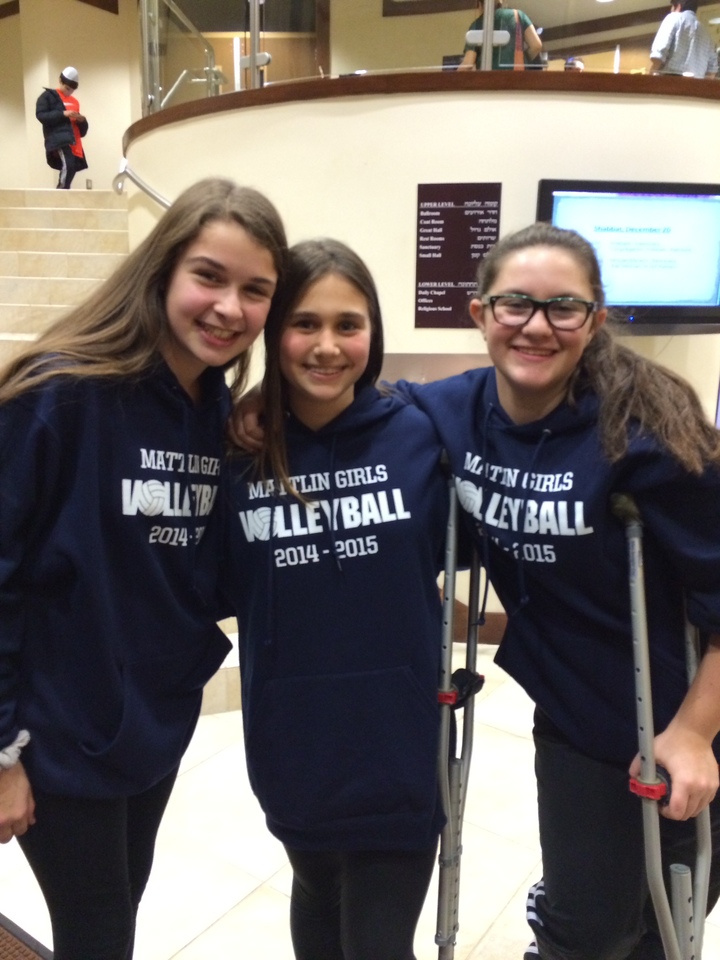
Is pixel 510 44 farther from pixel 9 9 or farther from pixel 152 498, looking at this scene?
pixel 9 9

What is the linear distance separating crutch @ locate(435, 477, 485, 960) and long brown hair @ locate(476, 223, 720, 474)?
30 centimetres

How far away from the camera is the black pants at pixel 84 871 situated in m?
1.17

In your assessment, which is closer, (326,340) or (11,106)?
(326,340)

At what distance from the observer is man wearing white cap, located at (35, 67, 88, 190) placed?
7.71 meters

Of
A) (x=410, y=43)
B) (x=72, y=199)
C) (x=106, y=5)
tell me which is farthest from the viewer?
(x=106, y=5)

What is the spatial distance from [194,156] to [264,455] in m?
3.08

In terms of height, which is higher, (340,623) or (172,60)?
(172,60)

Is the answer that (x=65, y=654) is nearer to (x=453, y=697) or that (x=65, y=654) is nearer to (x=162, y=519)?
(x=162, y=519)

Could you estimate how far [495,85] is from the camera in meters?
3.24

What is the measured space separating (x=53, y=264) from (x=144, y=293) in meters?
5.34

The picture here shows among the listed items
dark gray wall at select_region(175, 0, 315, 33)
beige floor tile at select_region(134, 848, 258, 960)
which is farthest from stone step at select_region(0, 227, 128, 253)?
beige floor tile at select_region(134, 848, 258, 960)

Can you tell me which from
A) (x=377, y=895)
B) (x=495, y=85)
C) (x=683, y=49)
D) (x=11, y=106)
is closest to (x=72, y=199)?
(x=11, y=106)

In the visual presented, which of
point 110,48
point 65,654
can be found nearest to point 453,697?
point 65,654

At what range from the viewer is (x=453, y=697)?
1301mm
